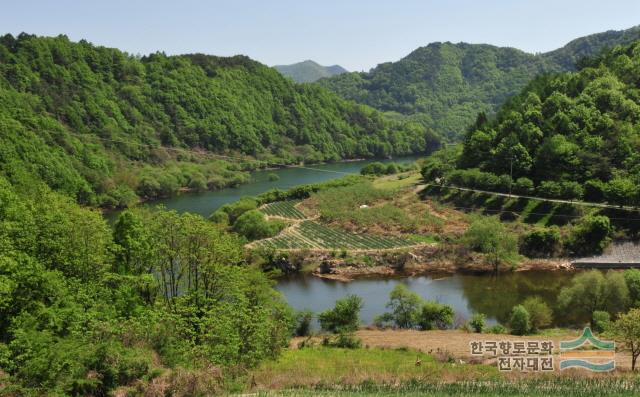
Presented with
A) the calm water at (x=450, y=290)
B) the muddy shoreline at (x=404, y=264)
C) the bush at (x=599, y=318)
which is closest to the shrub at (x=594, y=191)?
the muddy shoreline at (x=404, y=264)

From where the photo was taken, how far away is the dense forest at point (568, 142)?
50.1 meters

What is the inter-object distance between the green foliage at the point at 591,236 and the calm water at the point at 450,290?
12.7ft

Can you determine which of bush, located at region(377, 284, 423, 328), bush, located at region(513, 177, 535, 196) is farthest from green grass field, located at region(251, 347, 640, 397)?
bush, located at region(513, 177, 535, 196)

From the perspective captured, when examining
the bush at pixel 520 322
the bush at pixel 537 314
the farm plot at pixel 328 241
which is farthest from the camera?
the farm plot at pixel 328 241

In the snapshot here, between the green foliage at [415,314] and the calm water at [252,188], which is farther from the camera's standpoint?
the calm water at [252,188]

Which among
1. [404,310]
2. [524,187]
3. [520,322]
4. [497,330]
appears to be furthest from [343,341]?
[524,187]

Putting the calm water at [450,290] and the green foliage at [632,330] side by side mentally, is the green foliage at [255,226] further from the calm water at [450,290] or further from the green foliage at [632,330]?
the green foliage at [632,330]

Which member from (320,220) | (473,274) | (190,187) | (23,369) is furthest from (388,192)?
(23,369)

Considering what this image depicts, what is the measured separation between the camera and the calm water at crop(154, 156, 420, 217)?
7244 centimetres

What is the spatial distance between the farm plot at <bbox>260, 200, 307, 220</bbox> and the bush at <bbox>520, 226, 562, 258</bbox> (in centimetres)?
2194

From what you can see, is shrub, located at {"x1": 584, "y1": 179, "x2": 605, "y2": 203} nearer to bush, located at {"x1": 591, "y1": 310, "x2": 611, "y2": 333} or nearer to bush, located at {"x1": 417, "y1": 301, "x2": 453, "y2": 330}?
bush, located at {"x1": 591, "y1": 310, "x2": 611, "y2": 333}

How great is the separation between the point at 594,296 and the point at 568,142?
28.4 meters

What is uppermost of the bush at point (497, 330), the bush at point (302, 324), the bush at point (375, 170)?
the bush at point (375, 170)

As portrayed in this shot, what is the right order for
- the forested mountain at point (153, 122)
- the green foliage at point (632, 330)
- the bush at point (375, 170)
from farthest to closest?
the bush at point (375, 170), the forested mountain at point (153, 122), the green foliage at point (632, 330)
